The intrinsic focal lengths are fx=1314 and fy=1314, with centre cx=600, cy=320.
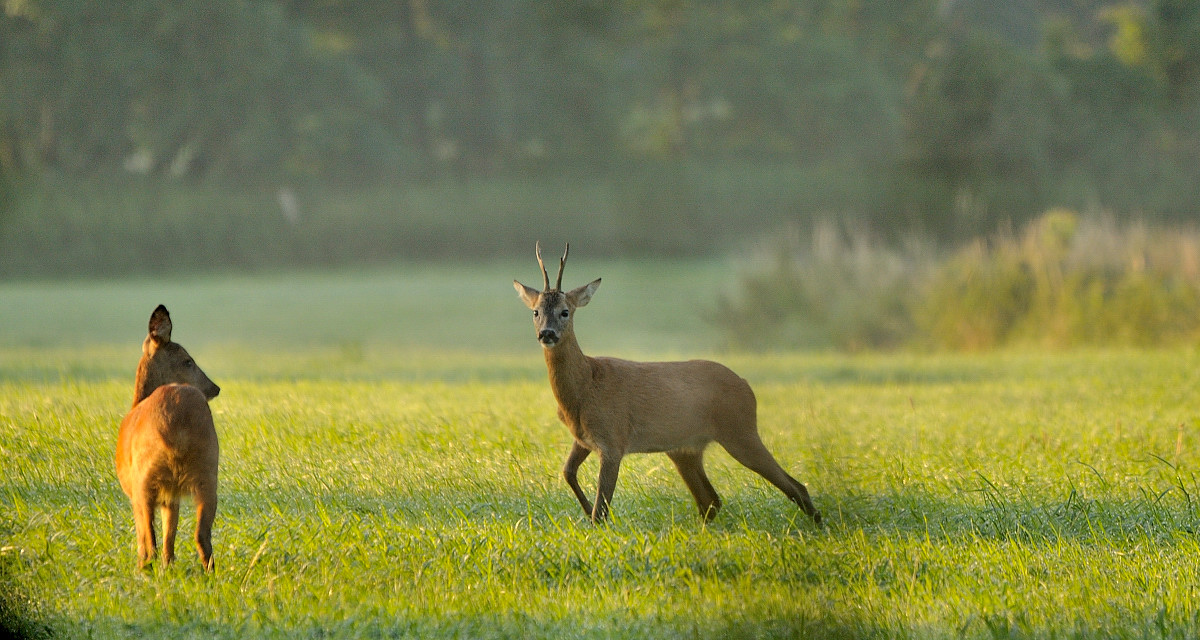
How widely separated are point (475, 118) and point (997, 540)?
21.8m

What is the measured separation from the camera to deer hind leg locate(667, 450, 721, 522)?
14.7 ft

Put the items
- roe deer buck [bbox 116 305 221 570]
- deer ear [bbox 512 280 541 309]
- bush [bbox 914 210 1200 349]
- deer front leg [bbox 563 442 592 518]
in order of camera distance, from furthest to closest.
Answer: bush [bbox 914 210 1200 349] < deer front leg [bbox 563 442 592 518] < deer ear [bbox 512 280 541 309] < roe deer buck [bbox 116 305 221 570]

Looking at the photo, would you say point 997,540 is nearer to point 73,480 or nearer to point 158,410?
point 158,410

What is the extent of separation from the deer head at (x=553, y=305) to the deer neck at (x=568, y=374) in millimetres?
41

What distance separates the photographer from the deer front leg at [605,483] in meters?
4.25

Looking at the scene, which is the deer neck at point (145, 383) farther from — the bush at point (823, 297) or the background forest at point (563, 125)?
the background forest at point (563, 125)

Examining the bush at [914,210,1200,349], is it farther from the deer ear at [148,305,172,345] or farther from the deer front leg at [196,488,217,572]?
the deer front leg at [196,488,217,572]

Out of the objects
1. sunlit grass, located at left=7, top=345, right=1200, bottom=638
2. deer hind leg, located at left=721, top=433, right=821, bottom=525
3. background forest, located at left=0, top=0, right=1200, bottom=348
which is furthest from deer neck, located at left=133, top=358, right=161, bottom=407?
background forest, located at left=0, top=0, right=1200, bottom=348

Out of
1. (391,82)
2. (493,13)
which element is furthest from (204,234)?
(493,13)

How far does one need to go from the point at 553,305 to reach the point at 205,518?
1.26 meters

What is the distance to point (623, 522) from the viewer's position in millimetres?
4406

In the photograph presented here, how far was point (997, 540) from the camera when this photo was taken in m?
4.26

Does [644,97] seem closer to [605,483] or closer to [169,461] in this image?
[605,483]

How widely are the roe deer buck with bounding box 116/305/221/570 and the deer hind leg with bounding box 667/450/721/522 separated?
1.61 metres
